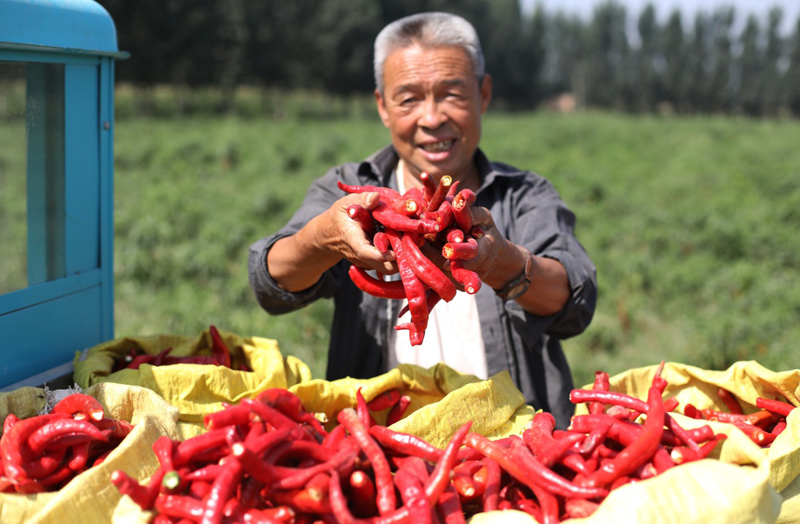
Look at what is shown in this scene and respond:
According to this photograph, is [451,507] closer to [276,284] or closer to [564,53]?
[276,284]

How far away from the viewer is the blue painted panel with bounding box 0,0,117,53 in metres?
2.53

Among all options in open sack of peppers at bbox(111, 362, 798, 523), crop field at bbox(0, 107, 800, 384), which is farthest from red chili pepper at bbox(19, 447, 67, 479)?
crop field at bbox(0, 107, 800, 384)

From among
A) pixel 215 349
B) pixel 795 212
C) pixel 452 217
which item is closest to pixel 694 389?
pixel 452 217

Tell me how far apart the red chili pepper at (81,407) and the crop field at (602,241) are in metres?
3.87

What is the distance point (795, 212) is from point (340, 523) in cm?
1268

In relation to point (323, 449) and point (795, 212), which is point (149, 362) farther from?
point (795, 212)

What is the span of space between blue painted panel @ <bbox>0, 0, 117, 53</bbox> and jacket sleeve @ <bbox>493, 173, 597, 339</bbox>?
1.92 metres

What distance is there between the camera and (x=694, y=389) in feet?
9.12

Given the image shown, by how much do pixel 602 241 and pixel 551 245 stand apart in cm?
837

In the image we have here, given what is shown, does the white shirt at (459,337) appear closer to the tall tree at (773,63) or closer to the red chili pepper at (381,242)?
the red chili pepper at (381,242)

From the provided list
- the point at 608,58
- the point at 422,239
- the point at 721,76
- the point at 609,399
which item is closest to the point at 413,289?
the point at 422,239

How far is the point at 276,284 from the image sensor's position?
3.13 metres

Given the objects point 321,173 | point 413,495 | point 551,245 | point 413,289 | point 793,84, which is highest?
point 413,289

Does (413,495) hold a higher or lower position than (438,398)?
higher
